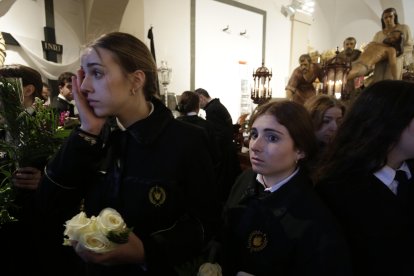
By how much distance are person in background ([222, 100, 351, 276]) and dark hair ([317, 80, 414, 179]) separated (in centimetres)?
13

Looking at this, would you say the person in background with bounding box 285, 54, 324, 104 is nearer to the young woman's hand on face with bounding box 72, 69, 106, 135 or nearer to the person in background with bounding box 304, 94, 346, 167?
the person in background with bounding box 304, 94, 346, 167

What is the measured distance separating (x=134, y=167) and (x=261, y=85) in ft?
15.2

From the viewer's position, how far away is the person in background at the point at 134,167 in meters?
1.16

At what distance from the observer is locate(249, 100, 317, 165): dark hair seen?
136cm

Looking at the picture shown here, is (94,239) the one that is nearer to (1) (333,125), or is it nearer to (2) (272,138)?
(2) (272,138)

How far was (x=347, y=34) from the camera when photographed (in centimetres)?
1484

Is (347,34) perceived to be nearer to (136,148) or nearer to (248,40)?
(248,40)

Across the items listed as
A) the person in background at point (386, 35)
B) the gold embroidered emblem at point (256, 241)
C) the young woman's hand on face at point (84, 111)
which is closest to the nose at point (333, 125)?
the gold embroidered emblem at point (256, 241)

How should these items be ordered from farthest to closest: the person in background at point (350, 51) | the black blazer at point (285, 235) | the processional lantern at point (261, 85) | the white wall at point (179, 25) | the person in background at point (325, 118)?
the white wall at point (179, 25) < the processional lantern at point (261, 85) < the person in background at point (350, 51) < the person in background at point (325, 118) < the black blazer at point (285, 235)

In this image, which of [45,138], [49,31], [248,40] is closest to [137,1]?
[49,31]

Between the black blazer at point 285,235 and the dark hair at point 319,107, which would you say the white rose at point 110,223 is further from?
the dark hair at point 319,107

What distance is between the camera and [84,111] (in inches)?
46.7

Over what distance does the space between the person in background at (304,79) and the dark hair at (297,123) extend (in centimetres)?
391

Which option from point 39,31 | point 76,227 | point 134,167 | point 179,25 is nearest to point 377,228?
point 134,167
